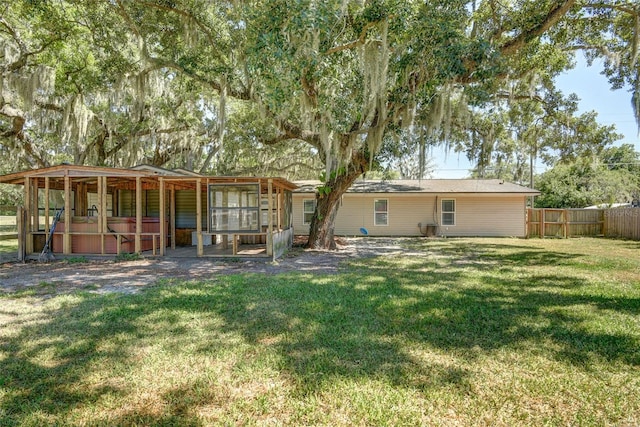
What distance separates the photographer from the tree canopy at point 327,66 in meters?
6.68

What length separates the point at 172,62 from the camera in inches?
347

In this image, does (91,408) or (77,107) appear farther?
(77,107)

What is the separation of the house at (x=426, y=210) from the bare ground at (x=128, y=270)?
7099mm

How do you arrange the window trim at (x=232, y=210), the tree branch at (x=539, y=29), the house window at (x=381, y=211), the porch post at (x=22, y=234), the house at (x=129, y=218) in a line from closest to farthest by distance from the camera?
the tree branch at (x=539, y=29) < the porch post at (x=22, y=234) < the house at (x=129, y=218) < the window trim at (x=232, y=210) < the house window at (x=381, y=211)

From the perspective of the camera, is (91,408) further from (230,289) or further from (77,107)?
(77,107)

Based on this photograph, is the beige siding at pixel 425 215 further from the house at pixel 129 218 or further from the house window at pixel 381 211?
the house at pixel 129 218

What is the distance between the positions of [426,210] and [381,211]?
204 cm

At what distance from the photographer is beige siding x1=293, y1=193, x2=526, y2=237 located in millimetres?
15992

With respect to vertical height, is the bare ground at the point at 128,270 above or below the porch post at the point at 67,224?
below

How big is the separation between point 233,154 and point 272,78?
11.5m

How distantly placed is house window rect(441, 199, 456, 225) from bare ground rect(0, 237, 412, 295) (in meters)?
8.28

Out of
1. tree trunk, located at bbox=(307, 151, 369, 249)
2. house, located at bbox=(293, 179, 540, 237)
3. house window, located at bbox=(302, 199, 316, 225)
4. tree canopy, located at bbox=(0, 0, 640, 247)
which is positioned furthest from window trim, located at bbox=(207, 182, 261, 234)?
house window, located at bbox=(302, 199, 316, 225)

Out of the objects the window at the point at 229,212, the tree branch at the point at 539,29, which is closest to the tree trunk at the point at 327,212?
the window at the point at 229,212

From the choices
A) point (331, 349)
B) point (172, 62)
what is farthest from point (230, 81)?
point (331, 349)
